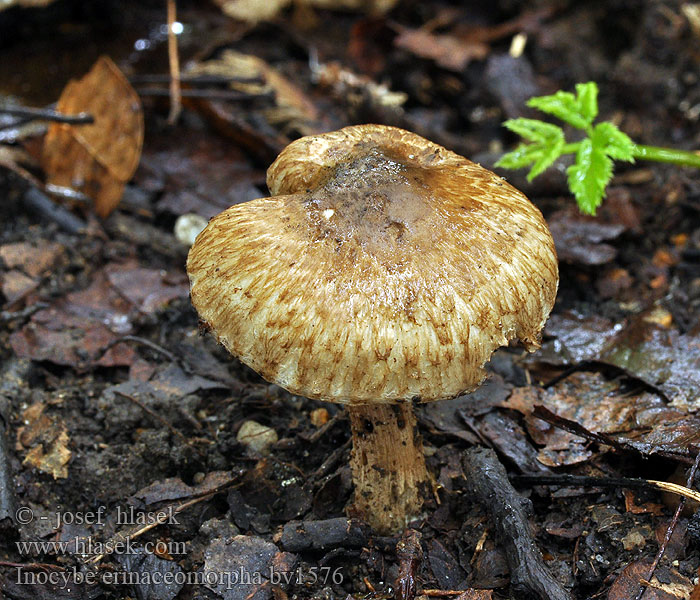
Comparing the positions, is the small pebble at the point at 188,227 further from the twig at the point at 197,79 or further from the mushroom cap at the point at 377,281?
the mushroom cap at the point at 377,281

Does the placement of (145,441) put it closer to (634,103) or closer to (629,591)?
(629,591)

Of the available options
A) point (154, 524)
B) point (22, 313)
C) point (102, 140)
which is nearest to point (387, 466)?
point (154, 524)

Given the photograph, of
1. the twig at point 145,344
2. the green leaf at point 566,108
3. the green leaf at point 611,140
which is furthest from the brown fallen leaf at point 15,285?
the green leaf at point 611,140

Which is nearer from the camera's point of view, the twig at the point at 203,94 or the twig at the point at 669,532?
the twig at the point at 669,532

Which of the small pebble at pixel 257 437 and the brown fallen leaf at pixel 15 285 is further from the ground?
the brown fallen leaf at pixel 15 285

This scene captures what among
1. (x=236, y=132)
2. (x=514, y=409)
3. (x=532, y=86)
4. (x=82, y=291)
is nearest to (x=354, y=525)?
(x=514, y=409)
